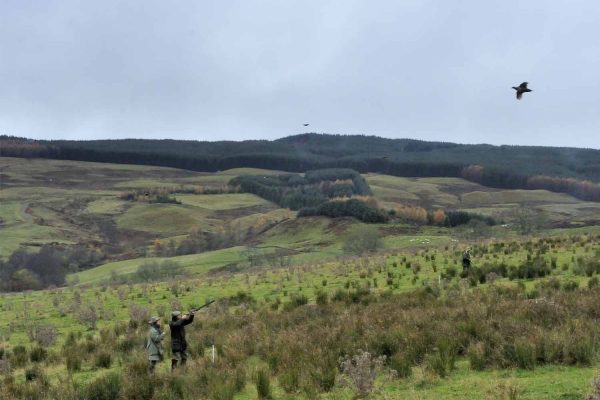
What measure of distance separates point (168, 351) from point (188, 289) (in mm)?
18696

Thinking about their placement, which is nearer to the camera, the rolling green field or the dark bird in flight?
the rolling green field

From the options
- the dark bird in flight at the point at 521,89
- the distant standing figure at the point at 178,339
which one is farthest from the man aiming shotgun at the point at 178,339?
the dark bird in flight at the point at 521,89

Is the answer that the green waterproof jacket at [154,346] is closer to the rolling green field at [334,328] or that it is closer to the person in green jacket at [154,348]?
the person in green jacket at [154,348]

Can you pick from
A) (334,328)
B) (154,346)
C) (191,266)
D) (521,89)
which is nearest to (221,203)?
(191,266)

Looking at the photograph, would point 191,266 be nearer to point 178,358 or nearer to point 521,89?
point 178,358

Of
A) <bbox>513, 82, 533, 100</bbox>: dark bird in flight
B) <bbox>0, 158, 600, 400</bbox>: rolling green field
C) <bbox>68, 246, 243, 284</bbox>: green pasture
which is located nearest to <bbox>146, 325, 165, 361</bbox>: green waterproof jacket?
<bbox>0, 158, 600, 400</bbox>: rolling green field

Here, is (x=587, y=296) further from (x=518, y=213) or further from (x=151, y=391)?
(x=518, y=213)

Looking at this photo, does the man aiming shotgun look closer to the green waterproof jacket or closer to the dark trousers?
the dark trousers

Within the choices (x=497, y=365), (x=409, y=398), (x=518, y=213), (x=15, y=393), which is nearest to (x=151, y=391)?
(x=15, y=393)

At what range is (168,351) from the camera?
62.6 feet

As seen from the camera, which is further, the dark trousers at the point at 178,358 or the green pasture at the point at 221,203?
the green pasture at the point at 221,203

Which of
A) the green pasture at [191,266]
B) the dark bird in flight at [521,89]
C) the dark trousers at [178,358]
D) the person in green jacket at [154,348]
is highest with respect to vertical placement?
the dark bird in flight at [521,89]

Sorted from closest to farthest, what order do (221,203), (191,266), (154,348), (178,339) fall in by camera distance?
(154,348)
(178,339)
(191,266)
(221,203)

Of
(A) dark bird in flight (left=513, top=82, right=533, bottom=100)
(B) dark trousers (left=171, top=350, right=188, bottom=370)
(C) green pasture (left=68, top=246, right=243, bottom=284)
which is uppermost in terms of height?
(A) dark bird in flight (left=513, top=82, right=533, bottom=100)
